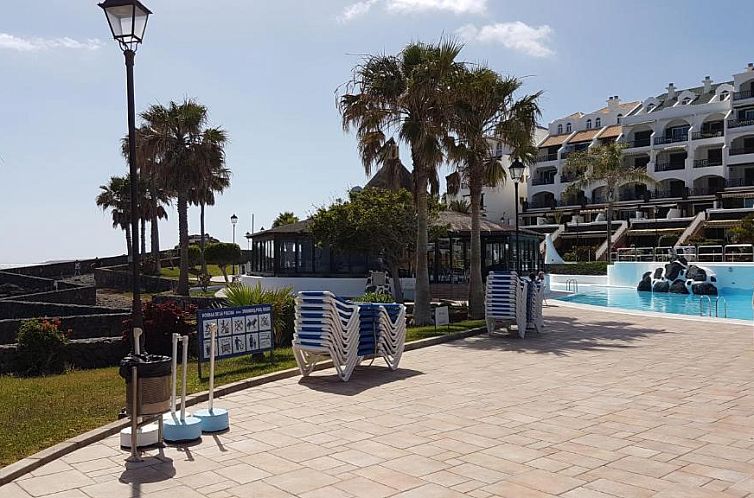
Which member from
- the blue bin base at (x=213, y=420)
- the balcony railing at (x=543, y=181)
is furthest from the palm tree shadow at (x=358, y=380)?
the balcony railing at (x=543, y=181)

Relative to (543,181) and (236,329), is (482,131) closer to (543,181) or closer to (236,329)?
(236,329)

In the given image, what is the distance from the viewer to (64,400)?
8289mm

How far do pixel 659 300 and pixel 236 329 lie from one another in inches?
930

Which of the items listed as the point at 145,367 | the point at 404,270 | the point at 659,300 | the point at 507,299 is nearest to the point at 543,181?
the point at 659,300

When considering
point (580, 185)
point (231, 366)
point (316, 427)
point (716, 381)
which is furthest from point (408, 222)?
point (580, 185)

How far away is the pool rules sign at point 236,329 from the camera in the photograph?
9.65m

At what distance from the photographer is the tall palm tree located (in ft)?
103

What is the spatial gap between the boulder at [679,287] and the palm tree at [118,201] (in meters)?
37.8

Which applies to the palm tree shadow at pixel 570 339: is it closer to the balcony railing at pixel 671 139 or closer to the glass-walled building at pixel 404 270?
the glass-walled building at pixel 404 270

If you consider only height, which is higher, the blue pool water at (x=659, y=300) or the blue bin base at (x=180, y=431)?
the blue bin base at (x=180, y=431)

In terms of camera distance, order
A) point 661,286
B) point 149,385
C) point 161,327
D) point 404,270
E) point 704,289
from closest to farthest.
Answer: point 149,385
point 161,327
point 404,270
point 704,289
point 661,286

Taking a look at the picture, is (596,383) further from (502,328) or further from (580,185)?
(580,185)

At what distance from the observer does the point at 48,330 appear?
459 inches

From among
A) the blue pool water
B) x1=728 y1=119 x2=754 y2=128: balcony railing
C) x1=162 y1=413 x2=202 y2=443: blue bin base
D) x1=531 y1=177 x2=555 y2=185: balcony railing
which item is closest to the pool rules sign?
x1=162 y1=413 x2=202 y2=443: blue bin base
